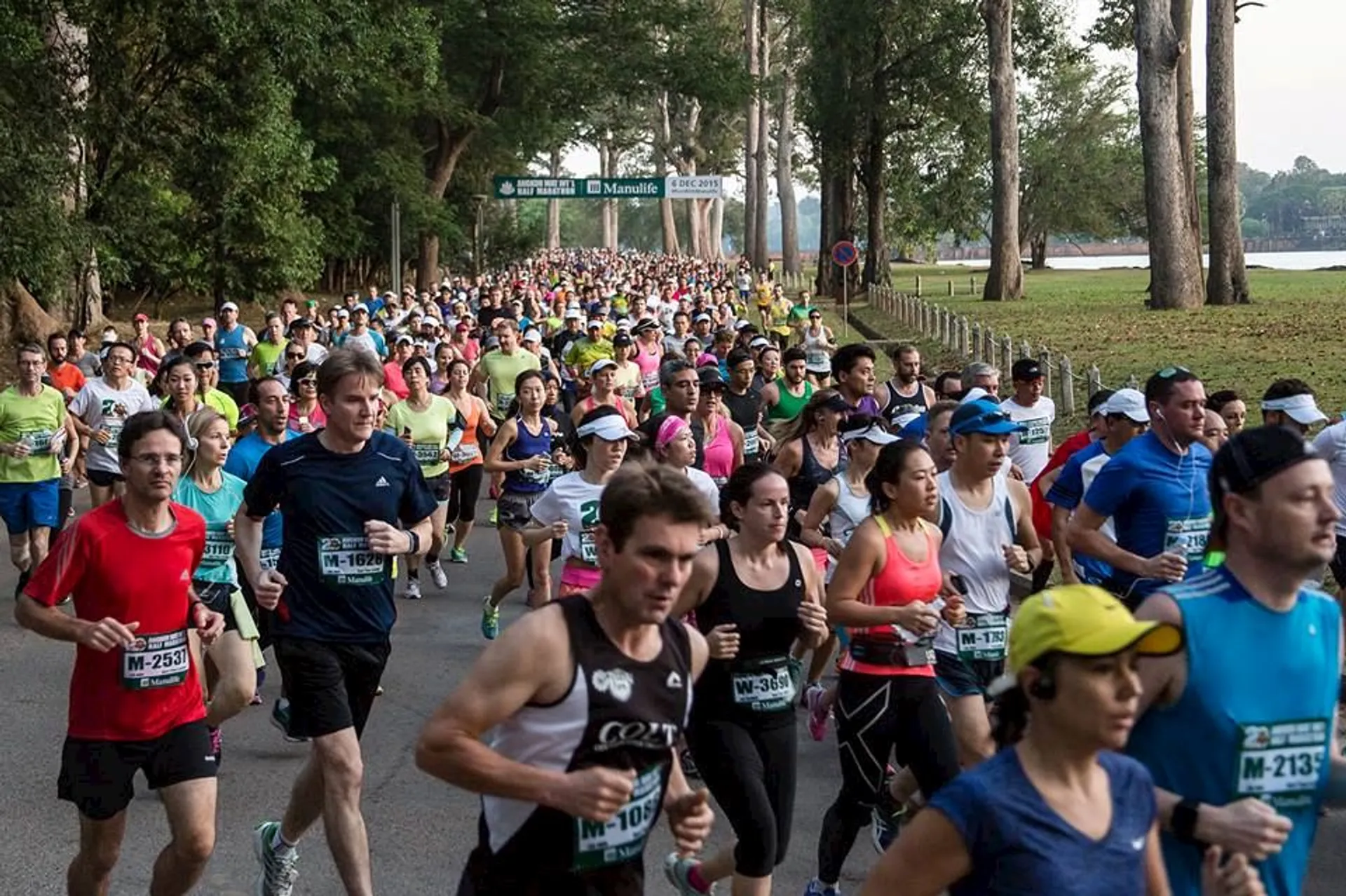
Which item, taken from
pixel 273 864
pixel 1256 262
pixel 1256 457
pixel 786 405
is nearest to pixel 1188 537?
pixel 1256 457

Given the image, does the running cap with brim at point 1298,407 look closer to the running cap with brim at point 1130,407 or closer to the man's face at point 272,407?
the running cap with brim at point 1130,407

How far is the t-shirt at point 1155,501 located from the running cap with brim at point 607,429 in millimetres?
2539

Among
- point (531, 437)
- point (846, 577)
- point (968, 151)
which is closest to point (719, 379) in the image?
point (531, 437)

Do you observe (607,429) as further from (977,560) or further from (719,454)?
(977,560)

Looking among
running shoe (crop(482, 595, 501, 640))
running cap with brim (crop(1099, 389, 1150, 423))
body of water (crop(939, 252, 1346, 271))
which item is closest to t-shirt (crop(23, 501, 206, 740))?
running cap with brim (crop(1099, 389, 1150, 423))

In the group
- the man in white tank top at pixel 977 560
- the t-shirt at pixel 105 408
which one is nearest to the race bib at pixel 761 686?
the man in white tank top at pixel 977 560

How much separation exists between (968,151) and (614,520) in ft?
177

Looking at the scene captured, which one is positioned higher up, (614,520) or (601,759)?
(614,520)

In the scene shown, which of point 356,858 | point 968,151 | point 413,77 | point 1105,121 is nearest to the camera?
point 356,858

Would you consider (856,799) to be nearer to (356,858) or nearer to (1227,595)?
(356,858)

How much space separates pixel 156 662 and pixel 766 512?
202cm

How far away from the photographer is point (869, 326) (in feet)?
144

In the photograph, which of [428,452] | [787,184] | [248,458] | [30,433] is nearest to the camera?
[248,458]

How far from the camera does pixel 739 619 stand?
6043mm
